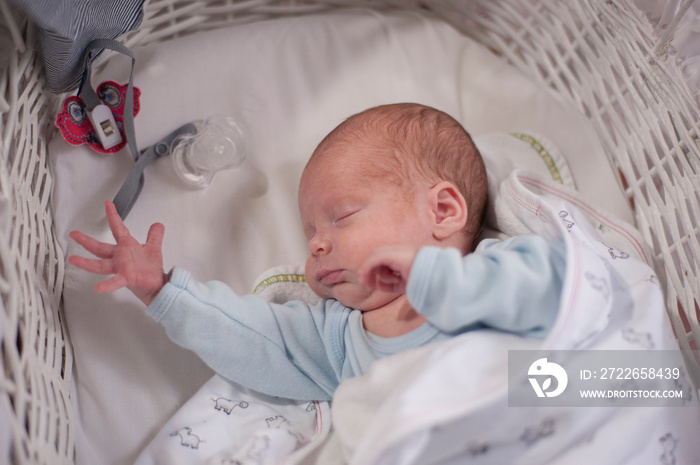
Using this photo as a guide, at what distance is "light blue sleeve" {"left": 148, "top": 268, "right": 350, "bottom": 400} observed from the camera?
3.11 ft

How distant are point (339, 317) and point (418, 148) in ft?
1.08

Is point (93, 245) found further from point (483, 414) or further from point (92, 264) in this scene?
point (483, 414)

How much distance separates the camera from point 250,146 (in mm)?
1303

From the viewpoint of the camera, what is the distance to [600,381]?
81 centimetres

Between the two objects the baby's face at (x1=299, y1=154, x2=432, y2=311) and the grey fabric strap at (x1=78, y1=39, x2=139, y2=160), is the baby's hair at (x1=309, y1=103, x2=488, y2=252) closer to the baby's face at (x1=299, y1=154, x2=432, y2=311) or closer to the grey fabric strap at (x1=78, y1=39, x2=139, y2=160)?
the baby's face at (x1=299, y1=154, x2=432, y2=311)

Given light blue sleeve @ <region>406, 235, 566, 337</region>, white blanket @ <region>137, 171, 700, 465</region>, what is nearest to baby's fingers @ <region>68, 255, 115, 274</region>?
white blanket @ <region>137, 171, 700, 465</region>

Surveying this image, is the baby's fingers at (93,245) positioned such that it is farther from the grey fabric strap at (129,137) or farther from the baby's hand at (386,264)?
the baby's hand at (386,264)

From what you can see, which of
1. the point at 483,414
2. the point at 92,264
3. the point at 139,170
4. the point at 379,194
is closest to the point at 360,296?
the point at 379,194

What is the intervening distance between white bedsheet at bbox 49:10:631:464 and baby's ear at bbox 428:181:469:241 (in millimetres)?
361

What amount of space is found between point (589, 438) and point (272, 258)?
27.2 inches

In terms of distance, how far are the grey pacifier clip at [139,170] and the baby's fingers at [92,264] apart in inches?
9.5

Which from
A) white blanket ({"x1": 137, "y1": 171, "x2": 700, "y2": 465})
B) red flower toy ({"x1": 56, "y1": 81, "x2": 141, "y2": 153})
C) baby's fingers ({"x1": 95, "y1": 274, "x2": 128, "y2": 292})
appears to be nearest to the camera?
white blanket ({"x1": 137, "y1": 171, "x2": 700, "y2": 465})
